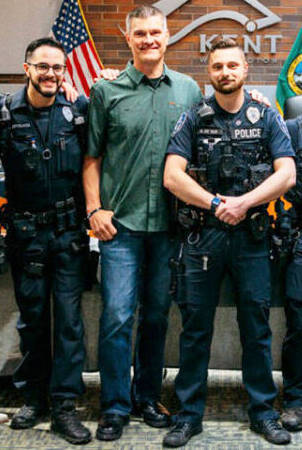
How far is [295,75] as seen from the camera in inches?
221

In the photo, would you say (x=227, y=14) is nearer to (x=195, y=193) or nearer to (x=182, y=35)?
(x=182, y=35)

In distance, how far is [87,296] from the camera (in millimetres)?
2652

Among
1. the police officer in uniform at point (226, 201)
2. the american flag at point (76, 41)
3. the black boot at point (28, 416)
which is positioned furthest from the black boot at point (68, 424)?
the american flag at point (76, 41)

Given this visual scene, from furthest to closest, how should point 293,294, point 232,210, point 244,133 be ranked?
point 293,294
point 244,133
point 232,210

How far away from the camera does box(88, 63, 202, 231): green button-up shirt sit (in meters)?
2.41

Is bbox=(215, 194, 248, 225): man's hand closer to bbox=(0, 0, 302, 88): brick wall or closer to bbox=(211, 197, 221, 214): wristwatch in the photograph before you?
bbox=(211, 197, 221, 214): wristwatch

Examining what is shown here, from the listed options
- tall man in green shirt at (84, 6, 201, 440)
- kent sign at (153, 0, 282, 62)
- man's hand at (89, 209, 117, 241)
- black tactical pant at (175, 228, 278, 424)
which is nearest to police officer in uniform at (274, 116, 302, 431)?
black tactical pant at (175, 228, 278, 424)

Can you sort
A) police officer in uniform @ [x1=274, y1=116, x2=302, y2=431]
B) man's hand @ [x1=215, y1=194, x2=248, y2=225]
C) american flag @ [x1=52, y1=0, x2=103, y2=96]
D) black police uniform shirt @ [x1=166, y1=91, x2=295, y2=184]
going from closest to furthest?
1. man's hand @ [x1=215, y1=194, x2=248, y2=225]
2. black police uniform shirt @ [x1=166, y1=91, x2=295, y2=184]
3. police officer in uniform @ [x1=274, y1=116, x2=302, y2=431]
4. american flag @ [x1=52, y1=0, x2=103, y2=96]

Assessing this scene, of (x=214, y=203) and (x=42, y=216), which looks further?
(x=42, y=216)

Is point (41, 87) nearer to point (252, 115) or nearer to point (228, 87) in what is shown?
point (228, 87)

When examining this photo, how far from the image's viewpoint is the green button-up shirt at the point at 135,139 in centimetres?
241

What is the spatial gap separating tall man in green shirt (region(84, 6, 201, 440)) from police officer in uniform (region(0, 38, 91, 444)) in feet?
0.32

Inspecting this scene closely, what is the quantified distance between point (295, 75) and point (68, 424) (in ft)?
13.7

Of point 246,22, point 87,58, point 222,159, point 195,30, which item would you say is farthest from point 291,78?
point 222,159
